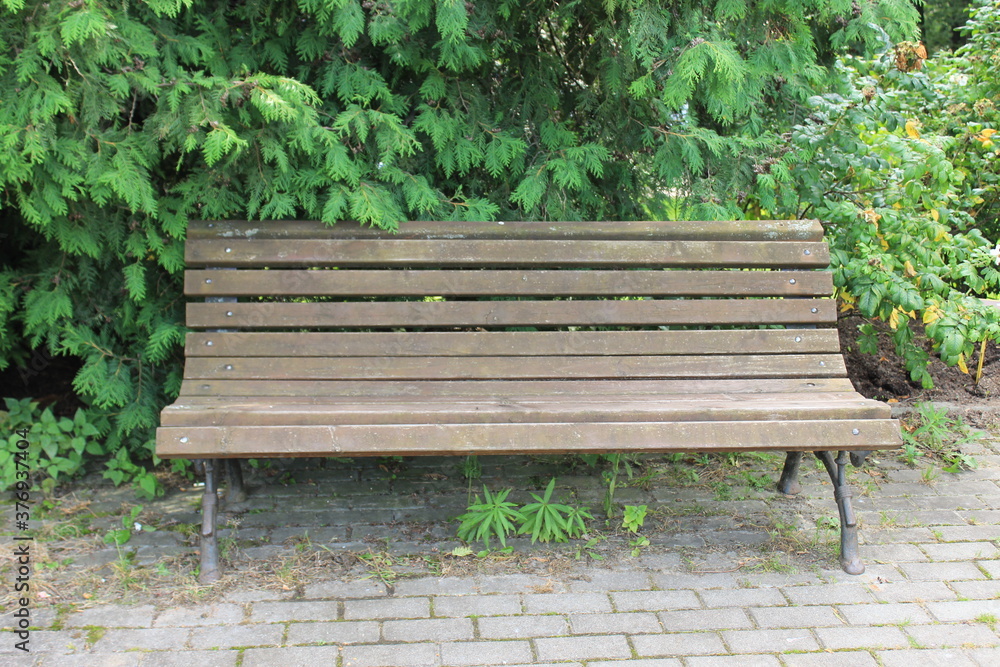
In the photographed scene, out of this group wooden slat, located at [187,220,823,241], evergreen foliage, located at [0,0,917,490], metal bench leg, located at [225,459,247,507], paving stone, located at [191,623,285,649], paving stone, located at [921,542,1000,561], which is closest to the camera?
paving stone, located at [191,623,285,649]

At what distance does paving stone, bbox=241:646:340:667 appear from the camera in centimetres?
243

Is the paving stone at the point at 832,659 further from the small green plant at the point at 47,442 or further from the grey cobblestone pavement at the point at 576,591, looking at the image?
the small green plant at the point at 47,442

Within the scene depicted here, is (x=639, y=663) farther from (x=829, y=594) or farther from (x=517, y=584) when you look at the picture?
(x=829, y=594)

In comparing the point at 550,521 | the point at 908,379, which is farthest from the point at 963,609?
the point at 908,379

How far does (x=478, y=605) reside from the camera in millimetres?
2738

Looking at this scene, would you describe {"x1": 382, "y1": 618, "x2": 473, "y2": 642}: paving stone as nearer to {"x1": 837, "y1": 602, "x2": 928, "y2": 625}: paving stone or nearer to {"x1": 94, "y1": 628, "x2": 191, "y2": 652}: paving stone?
{"x1": 94, "y1": 628, "x2": 191, "y2": 652}: paving stone

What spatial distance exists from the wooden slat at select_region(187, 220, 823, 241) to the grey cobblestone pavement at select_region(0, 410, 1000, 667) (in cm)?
107

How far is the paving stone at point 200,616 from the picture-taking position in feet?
8.58

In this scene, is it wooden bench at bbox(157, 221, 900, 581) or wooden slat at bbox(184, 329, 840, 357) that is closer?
wooden bench at bbox(157, 221, 900, 581)

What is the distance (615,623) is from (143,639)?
1.42 metres

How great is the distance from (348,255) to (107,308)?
1.16m

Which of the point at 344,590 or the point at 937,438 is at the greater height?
the point at 937,438

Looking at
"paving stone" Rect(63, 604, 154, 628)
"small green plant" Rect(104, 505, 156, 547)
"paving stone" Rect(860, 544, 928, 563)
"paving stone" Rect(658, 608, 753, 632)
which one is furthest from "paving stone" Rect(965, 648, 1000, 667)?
"small green plant" Rect(104, 505, 156, 547)

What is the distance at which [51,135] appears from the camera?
292 centimetres
